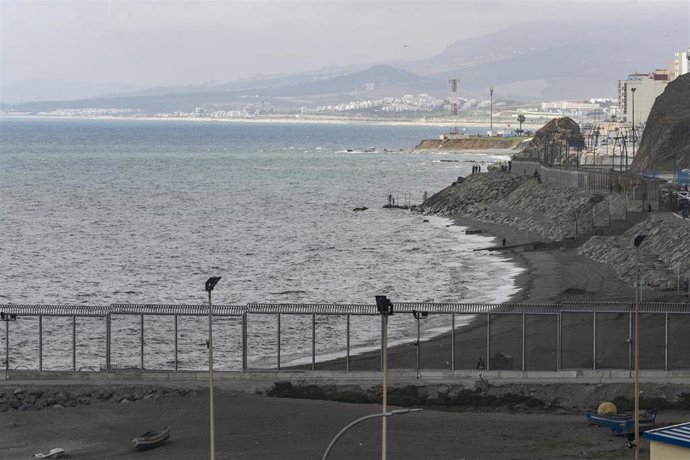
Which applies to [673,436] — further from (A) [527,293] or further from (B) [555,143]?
(B) [555,143]

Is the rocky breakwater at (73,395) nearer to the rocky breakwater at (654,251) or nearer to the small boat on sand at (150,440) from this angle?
the small boat on sand at (150,440)

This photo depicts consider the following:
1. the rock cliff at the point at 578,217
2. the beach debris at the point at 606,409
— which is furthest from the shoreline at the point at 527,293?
the beach debris at the point at 606,409

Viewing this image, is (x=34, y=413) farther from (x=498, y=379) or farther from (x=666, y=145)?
(x=666, y=145)

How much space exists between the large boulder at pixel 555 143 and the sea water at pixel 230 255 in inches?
362

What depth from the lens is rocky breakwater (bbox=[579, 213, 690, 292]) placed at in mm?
43531

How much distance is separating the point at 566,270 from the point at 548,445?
25.8 metres

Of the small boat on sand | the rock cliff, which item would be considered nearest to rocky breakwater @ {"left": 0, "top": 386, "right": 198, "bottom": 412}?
the small boat on sand

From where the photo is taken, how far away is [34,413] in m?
26.1

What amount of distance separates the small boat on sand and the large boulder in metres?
81.3

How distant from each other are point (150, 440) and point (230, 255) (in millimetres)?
39391

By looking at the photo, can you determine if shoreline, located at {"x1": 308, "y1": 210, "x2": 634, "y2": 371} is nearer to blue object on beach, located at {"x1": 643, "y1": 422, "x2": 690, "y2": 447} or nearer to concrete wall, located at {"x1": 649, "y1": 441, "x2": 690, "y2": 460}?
blue object on beach, located at {"x1": 643, "y1": 422, "x2": 690, "y2": 447}

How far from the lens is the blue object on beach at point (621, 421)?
78.5ft

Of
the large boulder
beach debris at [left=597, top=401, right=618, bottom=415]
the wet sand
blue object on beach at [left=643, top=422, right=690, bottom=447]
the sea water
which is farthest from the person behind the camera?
the large boulder

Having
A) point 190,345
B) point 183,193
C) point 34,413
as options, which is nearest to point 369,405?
point 34,413
